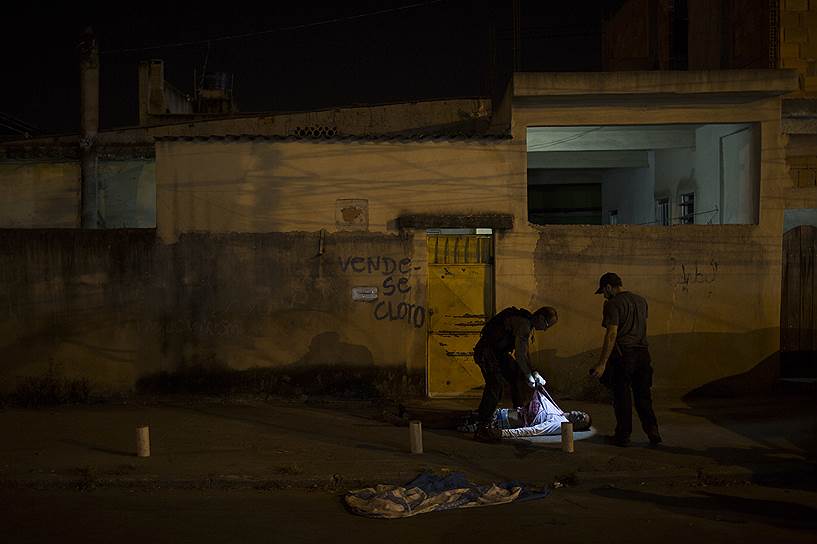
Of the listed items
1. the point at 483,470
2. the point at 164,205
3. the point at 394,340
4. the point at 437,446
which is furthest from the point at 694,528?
the point at 164,205

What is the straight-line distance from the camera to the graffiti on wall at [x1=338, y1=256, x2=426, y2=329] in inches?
503

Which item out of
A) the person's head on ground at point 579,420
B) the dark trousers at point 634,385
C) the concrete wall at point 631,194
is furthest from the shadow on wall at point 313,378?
the concrete wall at point 631,194

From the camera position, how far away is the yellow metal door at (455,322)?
12.9 m

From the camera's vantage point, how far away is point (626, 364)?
9656mm

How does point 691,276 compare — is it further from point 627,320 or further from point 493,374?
point 493,374

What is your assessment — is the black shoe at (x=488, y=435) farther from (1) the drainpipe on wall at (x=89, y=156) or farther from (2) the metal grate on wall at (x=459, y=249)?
(1) the drainpipe on wall at (x=89, y=156)

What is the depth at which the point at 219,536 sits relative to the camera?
663 cm

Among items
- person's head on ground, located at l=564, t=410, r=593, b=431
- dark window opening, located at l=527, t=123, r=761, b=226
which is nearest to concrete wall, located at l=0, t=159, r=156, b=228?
dark window opening, located at l=527, t=123, r=761, b=226

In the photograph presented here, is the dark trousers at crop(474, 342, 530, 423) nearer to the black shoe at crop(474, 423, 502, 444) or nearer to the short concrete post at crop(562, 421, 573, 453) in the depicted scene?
the black shoe at crop(474, 423, 502, 444)

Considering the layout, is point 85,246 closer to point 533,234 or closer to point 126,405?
point 126,405

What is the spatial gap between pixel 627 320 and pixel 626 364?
19.0 inches

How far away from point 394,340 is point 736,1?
8136 millimetres

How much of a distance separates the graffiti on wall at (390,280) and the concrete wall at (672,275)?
134cm

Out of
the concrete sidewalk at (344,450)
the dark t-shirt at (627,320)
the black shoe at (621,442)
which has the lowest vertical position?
the concrete sidewalk at (344,450)
